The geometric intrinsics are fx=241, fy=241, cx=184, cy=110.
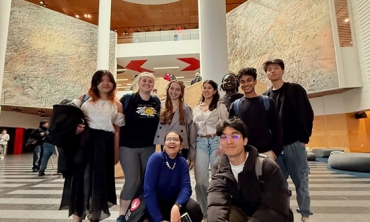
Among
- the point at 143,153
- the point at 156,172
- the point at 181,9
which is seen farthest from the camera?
the point at 181,9

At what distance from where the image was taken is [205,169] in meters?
2.94

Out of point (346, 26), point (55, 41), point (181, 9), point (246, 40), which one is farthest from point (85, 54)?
point (346, 26)

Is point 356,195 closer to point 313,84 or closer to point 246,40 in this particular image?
point 313,84

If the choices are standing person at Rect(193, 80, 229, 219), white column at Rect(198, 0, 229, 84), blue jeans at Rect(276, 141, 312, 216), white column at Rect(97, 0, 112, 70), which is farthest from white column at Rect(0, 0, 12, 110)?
blue jeans at Rect(276, 141, 312, 216)

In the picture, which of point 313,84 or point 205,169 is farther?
point 313,84

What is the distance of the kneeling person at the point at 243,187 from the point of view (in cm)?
188

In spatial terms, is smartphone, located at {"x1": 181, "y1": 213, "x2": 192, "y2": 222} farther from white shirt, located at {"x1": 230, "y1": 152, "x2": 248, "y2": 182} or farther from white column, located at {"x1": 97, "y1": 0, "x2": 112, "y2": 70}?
white column, located at {"x1": 97, "y1": 0, "x2": 112, "y2": 70}

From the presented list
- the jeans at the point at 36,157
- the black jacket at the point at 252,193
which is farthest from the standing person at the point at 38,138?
the black jacket at the point at 252,193

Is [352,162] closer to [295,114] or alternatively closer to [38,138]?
[295,114]

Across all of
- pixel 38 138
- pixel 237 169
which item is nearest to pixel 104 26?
pixel 38 138

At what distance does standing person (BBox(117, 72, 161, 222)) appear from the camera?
2.81 m

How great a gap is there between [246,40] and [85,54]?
1243cm

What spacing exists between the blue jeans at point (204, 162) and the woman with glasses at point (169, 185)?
496 mm

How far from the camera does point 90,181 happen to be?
2.65 meters
